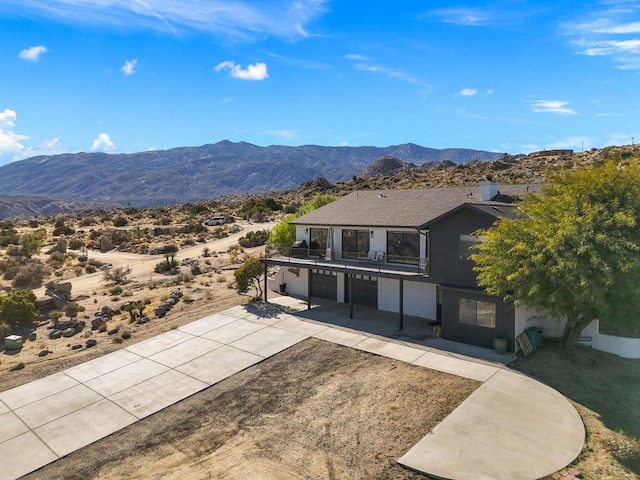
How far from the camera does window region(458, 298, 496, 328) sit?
63.4 feet

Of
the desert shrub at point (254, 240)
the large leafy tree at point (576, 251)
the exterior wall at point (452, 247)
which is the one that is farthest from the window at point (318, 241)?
the desert shrub at point (254, 240)

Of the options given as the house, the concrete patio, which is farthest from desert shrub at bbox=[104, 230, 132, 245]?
the concrete patio

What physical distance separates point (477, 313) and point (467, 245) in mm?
3175

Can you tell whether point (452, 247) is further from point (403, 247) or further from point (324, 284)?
point (324, 284)

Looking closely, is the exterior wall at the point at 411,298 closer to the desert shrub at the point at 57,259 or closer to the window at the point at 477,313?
the window at the point at 477,313

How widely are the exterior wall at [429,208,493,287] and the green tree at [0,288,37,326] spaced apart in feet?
83.2

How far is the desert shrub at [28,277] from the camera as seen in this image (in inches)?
1549

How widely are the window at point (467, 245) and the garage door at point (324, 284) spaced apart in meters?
10.2

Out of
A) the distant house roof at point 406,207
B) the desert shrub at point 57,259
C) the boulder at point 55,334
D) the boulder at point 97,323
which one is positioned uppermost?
the distant house roof at point 406,207

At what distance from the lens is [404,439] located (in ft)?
42.2

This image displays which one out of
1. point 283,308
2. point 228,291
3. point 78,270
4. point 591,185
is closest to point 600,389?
point 591,185

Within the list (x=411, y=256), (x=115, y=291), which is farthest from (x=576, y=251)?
(x=115, y=291)

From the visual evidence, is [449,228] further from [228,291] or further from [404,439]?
[228,291]

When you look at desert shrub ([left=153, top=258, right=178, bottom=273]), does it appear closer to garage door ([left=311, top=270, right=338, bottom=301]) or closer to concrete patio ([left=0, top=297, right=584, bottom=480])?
concrete patio ([left=0, top=297, right=584, bottom=480])
